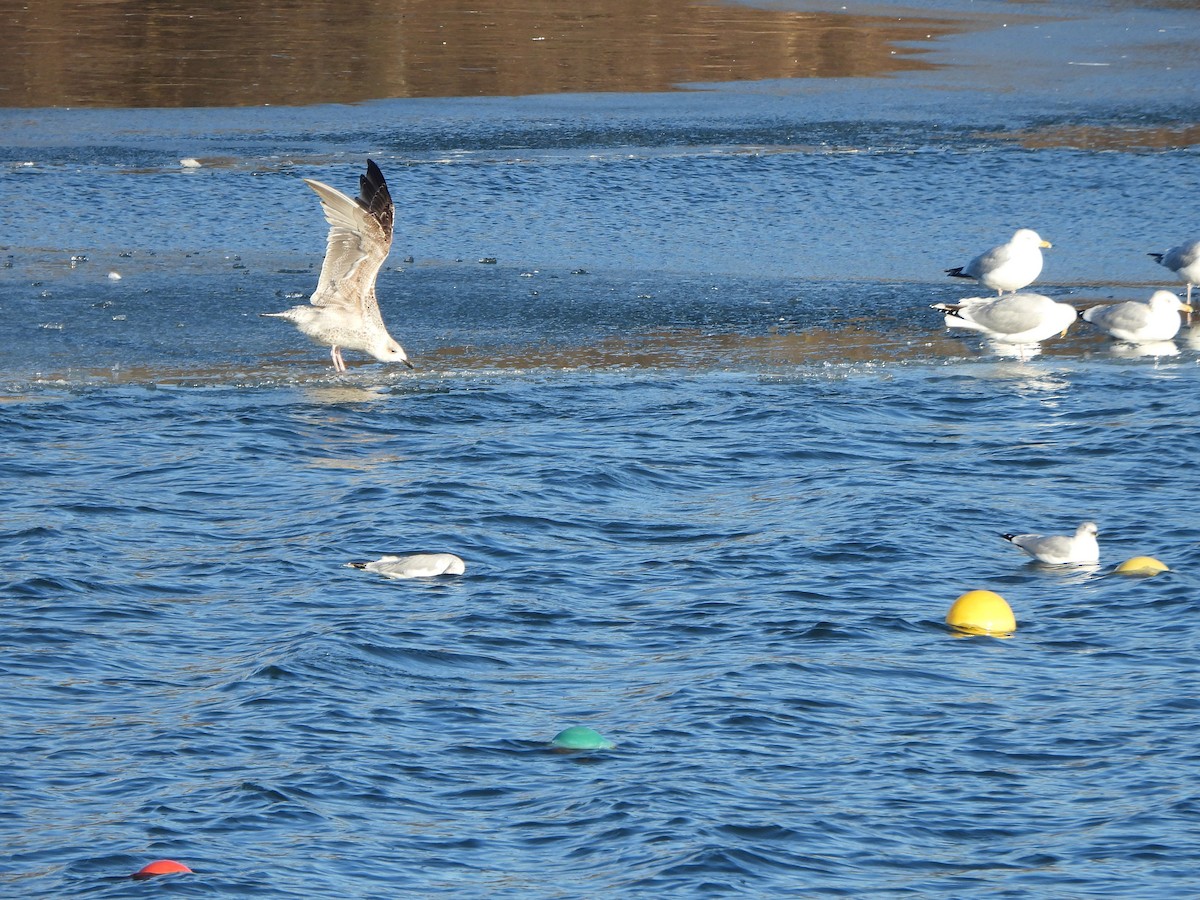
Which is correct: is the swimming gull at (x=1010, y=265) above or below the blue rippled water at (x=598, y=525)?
above

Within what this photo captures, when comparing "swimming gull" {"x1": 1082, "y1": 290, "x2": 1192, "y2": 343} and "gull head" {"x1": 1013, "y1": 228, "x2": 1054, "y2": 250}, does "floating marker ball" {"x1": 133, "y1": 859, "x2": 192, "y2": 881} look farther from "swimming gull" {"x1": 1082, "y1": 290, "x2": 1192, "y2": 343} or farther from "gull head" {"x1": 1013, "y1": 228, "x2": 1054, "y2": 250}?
"gull head" {"x1": 1013, "y1": 228, "x2": 1054, "y2": 250}

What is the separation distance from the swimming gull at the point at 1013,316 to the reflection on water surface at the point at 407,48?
8.14 m

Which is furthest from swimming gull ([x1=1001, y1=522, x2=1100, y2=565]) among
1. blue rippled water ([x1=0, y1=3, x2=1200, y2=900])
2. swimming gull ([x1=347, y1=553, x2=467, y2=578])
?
swimming gull ([x1=347, y1=553, x2=467, y2=578])

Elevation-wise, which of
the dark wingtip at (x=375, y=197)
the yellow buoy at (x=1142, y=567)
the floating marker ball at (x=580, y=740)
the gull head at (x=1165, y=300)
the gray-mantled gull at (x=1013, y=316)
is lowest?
the floating marker ball at (x=580, y=740)

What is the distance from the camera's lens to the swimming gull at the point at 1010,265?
12.1m

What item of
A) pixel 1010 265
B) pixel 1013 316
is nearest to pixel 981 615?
pixel 1013 316

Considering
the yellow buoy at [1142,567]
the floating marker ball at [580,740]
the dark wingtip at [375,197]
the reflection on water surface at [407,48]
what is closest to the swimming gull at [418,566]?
the floating marker ball at [580,740]

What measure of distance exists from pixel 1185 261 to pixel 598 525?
5640 mm

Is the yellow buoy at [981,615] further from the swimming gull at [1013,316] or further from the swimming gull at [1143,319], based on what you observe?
the swimming gull at [1143,319]

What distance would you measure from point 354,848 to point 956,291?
8.12 m

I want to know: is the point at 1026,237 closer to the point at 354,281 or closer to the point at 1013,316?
the point at 1013,316

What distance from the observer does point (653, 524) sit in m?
8.80

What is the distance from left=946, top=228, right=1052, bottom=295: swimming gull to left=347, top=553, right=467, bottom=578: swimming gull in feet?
17.8

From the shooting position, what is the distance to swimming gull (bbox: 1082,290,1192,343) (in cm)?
1141
